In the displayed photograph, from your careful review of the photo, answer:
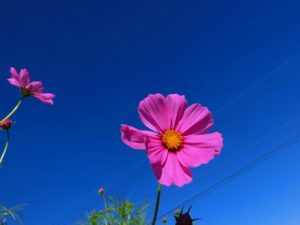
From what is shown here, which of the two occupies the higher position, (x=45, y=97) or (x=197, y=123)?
(x=45, y=97)

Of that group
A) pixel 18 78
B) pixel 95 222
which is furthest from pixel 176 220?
pixel 95 222

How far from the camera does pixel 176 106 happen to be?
0.54 m

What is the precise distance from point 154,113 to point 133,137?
2.5 inches

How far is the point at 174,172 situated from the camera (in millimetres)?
449

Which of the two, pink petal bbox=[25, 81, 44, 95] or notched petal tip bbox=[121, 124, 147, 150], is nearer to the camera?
notched petal tip bbox=[121, 124, 147, 150]

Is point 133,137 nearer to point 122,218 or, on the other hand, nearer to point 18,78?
point 18,78

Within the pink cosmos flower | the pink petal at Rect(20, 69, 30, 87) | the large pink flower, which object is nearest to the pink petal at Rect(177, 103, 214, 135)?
the large pink flower

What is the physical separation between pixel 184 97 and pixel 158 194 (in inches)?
7.8

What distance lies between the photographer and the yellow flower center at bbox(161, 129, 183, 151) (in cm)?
50

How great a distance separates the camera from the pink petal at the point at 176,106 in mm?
526

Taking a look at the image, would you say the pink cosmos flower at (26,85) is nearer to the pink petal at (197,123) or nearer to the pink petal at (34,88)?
the pink petal at (34,88)

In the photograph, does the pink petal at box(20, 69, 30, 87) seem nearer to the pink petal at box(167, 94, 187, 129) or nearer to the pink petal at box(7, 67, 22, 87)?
the pink petal at box(7, 67, 22, 87)

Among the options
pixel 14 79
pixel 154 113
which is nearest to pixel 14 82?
pixel 14 79

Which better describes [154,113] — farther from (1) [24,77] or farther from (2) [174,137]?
(1) [24,77]
